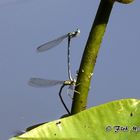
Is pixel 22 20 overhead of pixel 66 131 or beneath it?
overhead

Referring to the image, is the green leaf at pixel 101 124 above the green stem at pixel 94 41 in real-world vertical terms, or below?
below

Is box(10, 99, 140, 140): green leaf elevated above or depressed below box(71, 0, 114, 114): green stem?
below

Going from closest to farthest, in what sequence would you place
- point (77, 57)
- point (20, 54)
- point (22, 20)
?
point (77, 57) < point (20, 54) < point (22, 20)

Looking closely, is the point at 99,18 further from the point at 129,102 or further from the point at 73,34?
the point at 73,34

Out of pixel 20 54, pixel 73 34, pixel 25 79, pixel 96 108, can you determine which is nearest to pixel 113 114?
pixel 96 108

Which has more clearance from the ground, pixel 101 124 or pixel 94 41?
pixel 94 41

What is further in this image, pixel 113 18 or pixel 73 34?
pixel 113 18

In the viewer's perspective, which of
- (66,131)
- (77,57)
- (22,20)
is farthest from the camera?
(22,20)

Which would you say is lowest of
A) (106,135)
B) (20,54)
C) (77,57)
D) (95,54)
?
(106,135)
